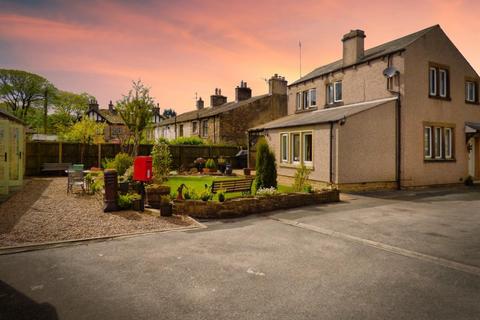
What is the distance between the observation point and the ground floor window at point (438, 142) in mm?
17750

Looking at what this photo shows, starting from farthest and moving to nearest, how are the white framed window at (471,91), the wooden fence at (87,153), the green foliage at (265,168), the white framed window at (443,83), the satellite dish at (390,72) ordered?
the wooden fence at (87,153) < the white framed window at (471,91) < the white framed window at (443,83) < the satellite dish at (390,72) < the green foliage at (265,168)

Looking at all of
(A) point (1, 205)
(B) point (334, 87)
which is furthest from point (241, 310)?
(B) point (334, 87)

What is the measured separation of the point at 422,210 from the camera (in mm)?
10969

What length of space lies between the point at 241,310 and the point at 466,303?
3.15 m

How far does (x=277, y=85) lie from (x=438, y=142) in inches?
714

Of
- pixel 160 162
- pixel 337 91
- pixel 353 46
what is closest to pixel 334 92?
pixel 337 91

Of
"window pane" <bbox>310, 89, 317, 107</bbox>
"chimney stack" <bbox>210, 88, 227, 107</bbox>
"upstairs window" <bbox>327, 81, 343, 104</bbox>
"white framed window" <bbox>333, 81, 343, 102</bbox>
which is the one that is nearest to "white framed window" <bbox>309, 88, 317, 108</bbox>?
"window pane" <bbox>310, 89, 317, 107</bbox>

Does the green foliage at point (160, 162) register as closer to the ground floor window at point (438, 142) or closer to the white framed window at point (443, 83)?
the ground floor window at point (438, 142)

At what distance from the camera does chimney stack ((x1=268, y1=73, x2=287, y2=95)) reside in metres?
32.5

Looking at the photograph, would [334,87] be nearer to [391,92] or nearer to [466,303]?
[391,92]

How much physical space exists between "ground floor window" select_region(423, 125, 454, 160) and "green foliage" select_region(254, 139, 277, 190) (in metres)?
9.81

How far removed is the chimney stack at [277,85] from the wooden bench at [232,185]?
22.3 meters

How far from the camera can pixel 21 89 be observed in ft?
175

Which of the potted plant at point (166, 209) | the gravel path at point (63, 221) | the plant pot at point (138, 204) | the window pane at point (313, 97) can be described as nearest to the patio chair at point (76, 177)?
the gravel path at point (63, 221)
